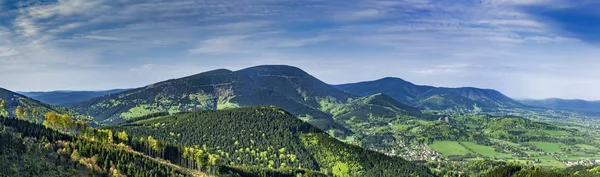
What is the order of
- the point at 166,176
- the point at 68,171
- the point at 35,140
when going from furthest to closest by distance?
1. the point at 166,176
2. the point at 35,140
3. the point at 68,171

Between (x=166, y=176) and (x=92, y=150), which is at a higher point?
(x=92, y=150)

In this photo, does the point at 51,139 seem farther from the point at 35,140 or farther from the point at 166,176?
the point at 166,176

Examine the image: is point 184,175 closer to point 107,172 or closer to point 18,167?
point 107,172

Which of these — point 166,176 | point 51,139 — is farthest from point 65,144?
point 166,176

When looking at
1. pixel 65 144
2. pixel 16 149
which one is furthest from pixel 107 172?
pixel 16 149

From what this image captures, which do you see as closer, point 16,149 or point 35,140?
point 16,149

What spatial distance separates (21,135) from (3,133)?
23.7ft

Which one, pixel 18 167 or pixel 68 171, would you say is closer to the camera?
pixel 18 167

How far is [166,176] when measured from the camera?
178 metres

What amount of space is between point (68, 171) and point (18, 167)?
586 inches

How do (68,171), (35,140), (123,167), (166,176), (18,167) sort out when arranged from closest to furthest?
(18,167), (68,171), (35,140), (123,167), (166,176)

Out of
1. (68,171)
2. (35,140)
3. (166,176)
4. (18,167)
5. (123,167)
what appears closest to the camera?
(18,167)

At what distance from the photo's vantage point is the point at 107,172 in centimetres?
15850

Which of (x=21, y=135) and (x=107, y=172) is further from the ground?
(x=21, y=135)
